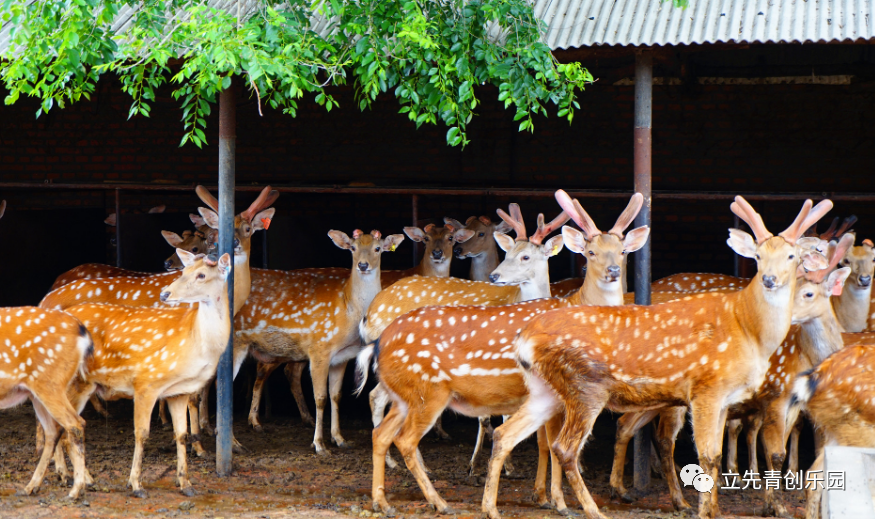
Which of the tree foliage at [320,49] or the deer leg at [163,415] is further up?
the tree foliage at [320,49]

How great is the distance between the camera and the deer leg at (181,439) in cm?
595

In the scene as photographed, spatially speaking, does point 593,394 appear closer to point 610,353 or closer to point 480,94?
point 610,353

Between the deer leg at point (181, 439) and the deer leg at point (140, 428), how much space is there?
0.18 metres

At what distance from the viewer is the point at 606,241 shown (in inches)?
241

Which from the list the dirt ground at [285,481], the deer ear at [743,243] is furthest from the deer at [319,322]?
the deer ear at [743,243]

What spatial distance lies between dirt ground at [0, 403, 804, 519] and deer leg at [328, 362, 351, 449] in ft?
0.35

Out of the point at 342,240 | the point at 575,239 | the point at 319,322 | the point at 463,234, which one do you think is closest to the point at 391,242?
the point at 342,240

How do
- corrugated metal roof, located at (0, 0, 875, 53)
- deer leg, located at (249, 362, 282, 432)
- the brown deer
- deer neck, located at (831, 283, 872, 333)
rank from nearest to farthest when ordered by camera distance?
the brown deer < corrugated metal roof, located at (0, 0, 875, 53) < deer neck, located at (831, 283, 872, 333) < deer leg, located at (249, 362, 282, 432)

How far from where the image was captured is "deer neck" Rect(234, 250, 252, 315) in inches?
272

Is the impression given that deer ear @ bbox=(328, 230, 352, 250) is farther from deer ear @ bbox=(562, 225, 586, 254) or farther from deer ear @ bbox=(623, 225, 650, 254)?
deer ear @ bbox=(623, 225, 650, 254)

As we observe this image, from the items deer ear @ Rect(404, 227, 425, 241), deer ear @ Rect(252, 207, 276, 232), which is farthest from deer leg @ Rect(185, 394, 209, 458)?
deer ear @ Rect(404, 227, 425, 241)

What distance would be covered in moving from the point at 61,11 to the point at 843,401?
4845 millimetres

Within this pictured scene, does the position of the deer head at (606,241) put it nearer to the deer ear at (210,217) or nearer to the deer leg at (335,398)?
the deer leg at (335,398)

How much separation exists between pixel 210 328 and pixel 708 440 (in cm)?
295
